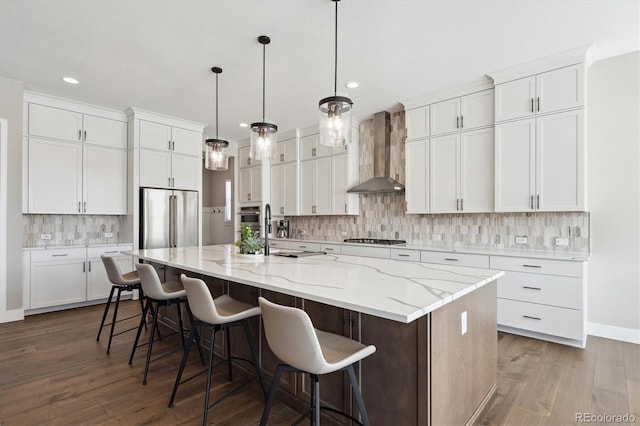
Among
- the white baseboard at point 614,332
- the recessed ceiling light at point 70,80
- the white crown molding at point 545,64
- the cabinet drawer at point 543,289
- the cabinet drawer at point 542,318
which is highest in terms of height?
the recessed ceiling light at point 70,80

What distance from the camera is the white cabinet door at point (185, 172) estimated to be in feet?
17.3

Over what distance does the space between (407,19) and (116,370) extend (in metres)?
3.53

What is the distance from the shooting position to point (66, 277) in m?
4.25

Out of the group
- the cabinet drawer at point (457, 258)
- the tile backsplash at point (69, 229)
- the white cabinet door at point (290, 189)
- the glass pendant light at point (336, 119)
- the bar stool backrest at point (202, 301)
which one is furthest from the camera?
the white cabinet door at point (290, 189)

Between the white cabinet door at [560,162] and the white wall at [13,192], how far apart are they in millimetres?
5667

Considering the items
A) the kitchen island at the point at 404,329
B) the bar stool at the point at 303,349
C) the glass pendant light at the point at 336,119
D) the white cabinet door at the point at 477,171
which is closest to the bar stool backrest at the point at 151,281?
the kitchen island at the point at 404,329

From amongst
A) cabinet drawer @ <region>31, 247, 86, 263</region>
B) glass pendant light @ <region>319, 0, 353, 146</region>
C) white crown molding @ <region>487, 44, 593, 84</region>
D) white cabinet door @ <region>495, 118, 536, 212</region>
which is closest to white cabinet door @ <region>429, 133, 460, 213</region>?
white cabinet door @ <region>495, 118, 536, 212</region>

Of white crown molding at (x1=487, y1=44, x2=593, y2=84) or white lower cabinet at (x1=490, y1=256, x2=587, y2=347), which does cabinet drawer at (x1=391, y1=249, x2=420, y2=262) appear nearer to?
white lower cabinet at (x1=490, y1=256, x2=587, y2=347)

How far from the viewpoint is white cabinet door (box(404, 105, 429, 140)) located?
414 cm

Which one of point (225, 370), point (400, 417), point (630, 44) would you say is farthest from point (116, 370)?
point (630, 44)

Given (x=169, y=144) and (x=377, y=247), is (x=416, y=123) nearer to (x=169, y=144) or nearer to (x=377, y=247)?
(x=377, y=247)

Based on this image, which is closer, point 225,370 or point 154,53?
point 225,370

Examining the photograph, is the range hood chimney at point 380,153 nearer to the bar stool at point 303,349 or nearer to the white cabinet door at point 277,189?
the white cabinet door at point 277,189

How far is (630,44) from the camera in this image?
293 centimetres
